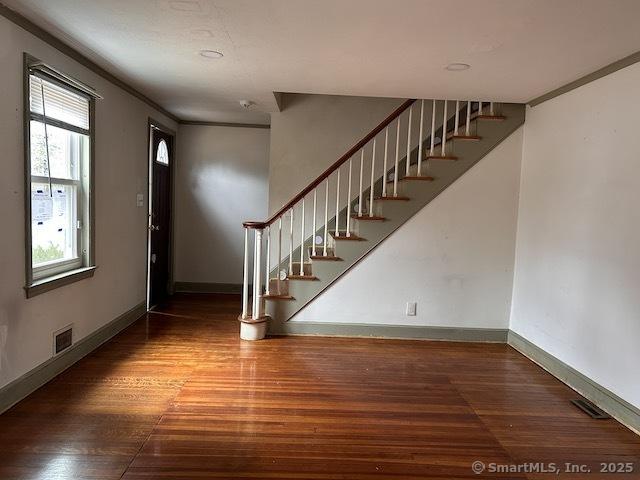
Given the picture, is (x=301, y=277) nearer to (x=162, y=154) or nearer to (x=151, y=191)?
(x=151, y=191)

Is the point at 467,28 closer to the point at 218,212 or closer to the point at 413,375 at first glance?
the point at 413,375

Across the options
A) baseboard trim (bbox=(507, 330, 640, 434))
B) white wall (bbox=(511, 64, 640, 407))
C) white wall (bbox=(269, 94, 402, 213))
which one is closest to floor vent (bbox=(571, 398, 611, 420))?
baseboard trim (bbox=(507, 330, 640, 434))

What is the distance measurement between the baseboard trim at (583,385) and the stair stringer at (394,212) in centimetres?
163

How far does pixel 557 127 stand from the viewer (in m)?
3.71

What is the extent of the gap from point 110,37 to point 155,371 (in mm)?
2391

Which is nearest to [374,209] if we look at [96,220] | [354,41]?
[354,41]

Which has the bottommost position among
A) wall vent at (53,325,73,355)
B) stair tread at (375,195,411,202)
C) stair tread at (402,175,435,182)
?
wall vent at (53,325,73,355)

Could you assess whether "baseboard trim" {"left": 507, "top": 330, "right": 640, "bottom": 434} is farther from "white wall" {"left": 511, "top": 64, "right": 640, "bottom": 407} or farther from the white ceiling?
the white ceiling

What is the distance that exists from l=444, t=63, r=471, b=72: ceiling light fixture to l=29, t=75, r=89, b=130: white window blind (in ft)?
9.07

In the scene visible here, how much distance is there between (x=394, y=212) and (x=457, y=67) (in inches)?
60.4

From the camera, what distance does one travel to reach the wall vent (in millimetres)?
3150

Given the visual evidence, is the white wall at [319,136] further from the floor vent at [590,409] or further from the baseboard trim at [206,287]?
the floor vent at [590,409]

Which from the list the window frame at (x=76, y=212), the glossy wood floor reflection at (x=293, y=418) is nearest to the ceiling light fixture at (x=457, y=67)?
the glossy wood floor reflection at (x=293, y=418)

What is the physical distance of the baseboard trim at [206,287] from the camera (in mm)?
6258
